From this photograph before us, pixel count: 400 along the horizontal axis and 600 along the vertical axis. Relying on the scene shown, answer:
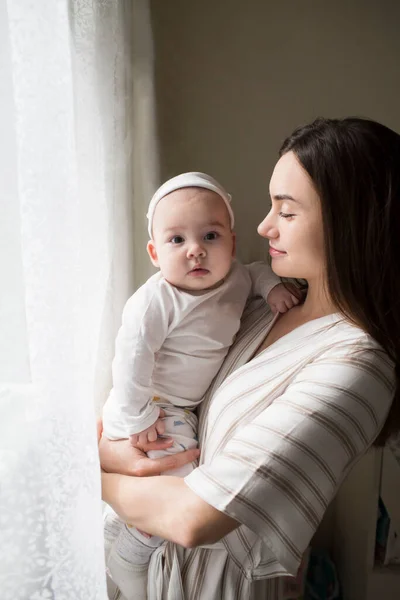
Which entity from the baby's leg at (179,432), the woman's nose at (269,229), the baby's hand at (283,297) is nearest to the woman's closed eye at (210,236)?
the woman's nose at (269,229)

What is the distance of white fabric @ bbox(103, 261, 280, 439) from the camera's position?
112cm

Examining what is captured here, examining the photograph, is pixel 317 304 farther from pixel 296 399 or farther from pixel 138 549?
pixel 138 549

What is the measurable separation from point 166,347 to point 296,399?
1.31 feet

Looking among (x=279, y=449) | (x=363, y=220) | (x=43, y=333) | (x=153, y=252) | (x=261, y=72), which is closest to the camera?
(x=43, y=333)

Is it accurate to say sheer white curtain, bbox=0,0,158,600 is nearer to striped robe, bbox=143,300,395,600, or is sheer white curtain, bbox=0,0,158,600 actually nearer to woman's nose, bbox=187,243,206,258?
striped robe, bbox=143,300,395,600

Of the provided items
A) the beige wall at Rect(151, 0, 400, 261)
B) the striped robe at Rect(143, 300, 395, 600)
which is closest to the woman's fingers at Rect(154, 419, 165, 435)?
the striped robe at Rect(143, 300, 395, 600)

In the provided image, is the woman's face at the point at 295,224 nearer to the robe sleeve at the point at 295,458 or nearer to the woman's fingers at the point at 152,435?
the robe sleeve at the point at 295,458

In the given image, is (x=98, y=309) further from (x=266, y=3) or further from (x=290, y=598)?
(x=266, y=3)

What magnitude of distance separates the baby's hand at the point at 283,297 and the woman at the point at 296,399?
0.04 m

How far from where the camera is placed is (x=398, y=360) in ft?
3.47

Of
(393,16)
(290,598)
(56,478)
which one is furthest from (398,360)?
(393,16)

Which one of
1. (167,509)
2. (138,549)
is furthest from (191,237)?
(138,549)

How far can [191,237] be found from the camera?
3.80 feet

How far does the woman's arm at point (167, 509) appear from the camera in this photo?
2.93 ft
